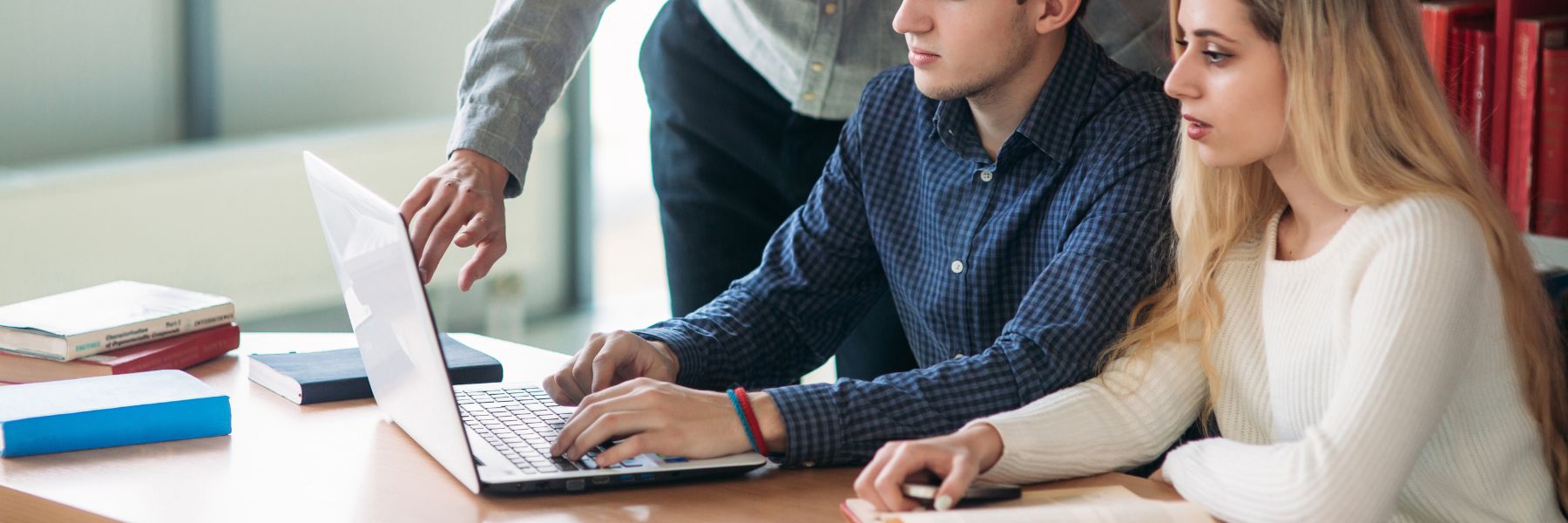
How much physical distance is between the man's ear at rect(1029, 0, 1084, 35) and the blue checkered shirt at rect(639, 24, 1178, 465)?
22 millimetres

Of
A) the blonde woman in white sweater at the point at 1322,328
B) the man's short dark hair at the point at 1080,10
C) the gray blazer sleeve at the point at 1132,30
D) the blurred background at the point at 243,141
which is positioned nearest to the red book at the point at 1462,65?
the gray blazer sleeve at the point at 1132,30

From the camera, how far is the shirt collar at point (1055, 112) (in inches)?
61.2

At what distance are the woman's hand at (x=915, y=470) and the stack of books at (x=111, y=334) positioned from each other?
792 mm

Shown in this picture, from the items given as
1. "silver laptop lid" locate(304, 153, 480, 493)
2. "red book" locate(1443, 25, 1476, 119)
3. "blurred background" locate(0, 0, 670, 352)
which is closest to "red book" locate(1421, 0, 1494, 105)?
"red book" locate(1443, 25, 1476, 119)

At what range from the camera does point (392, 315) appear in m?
1.21

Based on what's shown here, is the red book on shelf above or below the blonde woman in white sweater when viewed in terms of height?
above

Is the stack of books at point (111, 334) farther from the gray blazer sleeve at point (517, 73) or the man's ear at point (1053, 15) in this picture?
the man's ear at point (1053, 15)

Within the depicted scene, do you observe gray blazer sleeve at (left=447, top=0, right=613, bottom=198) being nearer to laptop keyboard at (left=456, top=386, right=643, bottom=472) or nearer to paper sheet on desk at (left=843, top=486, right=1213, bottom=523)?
laptop keyboard at (left=456, top=386, right=643, bottom=472)

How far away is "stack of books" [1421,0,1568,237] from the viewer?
185 cm

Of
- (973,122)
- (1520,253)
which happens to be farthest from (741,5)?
(1520,253)

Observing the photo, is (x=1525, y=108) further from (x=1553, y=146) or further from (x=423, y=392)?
(x=423, y=392)

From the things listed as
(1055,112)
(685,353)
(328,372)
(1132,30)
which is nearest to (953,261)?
(1055,112)

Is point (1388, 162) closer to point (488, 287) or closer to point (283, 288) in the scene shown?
point (283, 288)

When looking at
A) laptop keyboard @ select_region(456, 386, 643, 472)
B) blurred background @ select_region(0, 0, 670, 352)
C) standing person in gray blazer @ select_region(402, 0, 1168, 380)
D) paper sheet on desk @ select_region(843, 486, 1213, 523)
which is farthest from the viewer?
blurred background @ select_region(0, 0, 670, 352)
